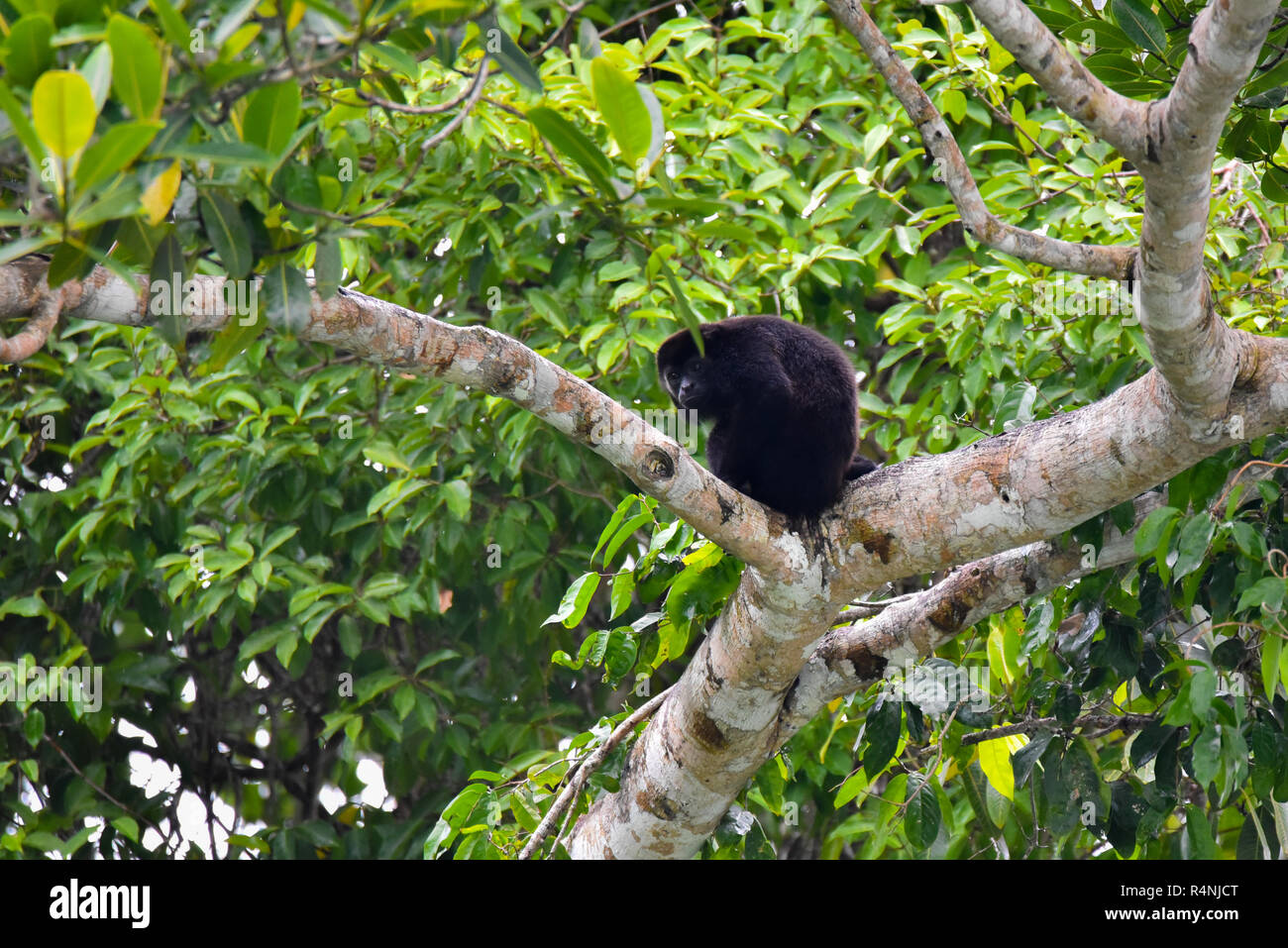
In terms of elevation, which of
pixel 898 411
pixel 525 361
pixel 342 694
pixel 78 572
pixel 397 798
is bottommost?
pixel 397 798

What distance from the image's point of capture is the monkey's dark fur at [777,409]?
3543mm

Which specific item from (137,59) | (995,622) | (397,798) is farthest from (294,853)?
(137,59)

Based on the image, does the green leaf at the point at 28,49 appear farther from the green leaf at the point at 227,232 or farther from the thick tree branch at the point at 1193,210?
the thick tree branch at the point at 1193,210

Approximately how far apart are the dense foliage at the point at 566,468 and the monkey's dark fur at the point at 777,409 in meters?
0.32

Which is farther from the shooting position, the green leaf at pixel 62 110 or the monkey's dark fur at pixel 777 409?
the monkey's dark fur at pixel 777 409

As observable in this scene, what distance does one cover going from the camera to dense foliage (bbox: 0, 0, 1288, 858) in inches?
118

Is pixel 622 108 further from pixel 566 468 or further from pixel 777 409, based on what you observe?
pixel 566 468

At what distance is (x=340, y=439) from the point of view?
5508 millimetres

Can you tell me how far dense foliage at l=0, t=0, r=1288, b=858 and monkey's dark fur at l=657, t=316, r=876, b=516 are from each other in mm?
321

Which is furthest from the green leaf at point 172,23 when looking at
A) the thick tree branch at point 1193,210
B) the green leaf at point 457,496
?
the green leaf at point 457,496

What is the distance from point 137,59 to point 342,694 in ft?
15.5

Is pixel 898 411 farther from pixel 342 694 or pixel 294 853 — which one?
pixel 294 853

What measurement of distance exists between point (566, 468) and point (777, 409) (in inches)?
61.5

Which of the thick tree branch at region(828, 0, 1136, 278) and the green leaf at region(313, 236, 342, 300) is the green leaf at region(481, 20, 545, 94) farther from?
the thick tree branch at region(828, 0, 1136, 278)
